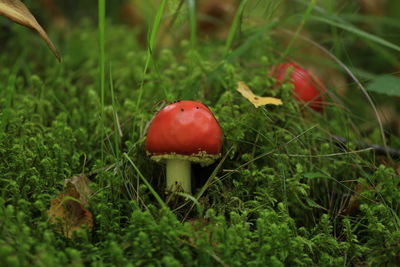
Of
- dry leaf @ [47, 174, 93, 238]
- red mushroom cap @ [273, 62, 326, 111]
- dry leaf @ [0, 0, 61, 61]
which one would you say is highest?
dry leaf @ [0, 0, 61, 61]

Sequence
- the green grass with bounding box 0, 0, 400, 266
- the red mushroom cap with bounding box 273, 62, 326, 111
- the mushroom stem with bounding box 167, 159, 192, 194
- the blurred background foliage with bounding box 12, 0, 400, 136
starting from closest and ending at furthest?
the green grass with bounding box 0, 0, 400, 266, the mushroom stem with bounding box 167, 159, 192, 194, the red mushroom cap with bounding box 273, 62, 326, 111, the blurred background foliage with bounding box 12, 0, 400, 136

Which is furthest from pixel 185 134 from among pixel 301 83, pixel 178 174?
pixel 301 83

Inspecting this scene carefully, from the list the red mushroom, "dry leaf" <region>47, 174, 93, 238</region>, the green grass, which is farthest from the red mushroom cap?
"dry leaf" <region>47, 174, 93, 238</region>

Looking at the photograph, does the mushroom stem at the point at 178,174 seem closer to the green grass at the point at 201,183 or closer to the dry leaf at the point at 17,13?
the green grass at the point at 201,183

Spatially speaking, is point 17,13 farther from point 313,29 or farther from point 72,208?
point 313,29

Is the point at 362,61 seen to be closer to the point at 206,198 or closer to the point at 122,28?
the point at 122,28

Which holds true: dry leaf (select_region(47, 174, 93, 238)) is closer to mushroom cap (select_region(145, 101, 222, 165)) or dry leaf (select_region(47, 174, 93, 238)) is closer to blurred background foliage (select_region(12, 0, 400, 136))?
mushroom cap (select_region(145, 101, 222, 165))
